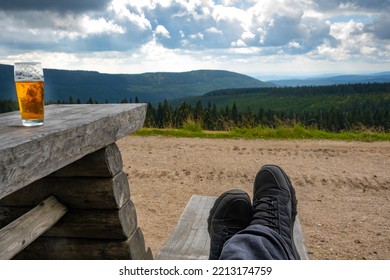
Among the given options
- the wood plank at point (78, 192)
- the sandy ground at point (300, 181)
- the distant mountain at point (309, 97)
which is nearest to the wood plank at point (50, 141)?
the wood plank at point (78, 192)

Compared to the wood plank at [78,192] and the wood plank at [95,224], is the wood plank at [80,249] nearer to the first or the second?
the wood plank at [95,224]

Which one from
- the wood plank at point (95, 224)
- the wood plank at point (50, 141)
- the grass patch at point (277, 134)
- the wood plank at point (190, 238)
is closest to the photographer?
the wood plank at point (50, 141)

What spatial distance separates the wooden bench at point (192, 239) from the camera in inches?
89.3

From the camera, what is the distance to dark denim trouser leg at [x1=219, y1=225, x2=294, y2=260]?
1.69 m

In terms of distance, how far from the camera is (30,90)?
5.72 feet

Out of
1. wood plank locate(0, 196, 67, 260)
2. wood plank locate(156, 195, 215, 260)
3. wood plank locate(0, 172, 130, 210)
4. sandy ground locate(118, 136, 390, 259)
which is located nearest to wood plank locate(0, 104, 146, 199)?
wood plank locate(0, 172, 130, 210)

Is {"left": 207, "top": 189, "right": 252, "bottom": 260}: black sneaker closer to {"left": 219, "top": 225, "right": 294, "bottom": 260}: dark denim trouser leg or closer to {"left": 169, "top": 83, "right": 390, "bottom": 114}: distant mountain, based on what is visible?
{"left": 219, "top": 225, "right": 294, "bottom": 260}: dark denim trouser leg

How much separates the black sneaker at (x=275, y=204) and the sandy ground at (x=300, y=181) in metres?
1.35

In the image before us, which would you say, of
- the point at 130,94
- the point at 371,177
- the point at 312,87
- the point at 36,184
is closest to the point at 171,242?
the point at 36,184

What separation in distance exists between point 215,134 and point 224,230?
7.74m

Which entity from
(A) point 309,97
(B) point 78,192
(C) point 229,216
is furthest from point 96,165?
(A) point 309,97

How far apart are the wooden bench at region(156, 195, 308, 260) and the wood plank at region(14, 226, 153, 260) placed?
0.86ft

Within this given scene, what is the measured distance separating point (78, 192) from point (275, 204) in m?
1.11

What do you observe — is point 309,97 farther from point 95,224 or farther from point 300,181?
point 95,224
